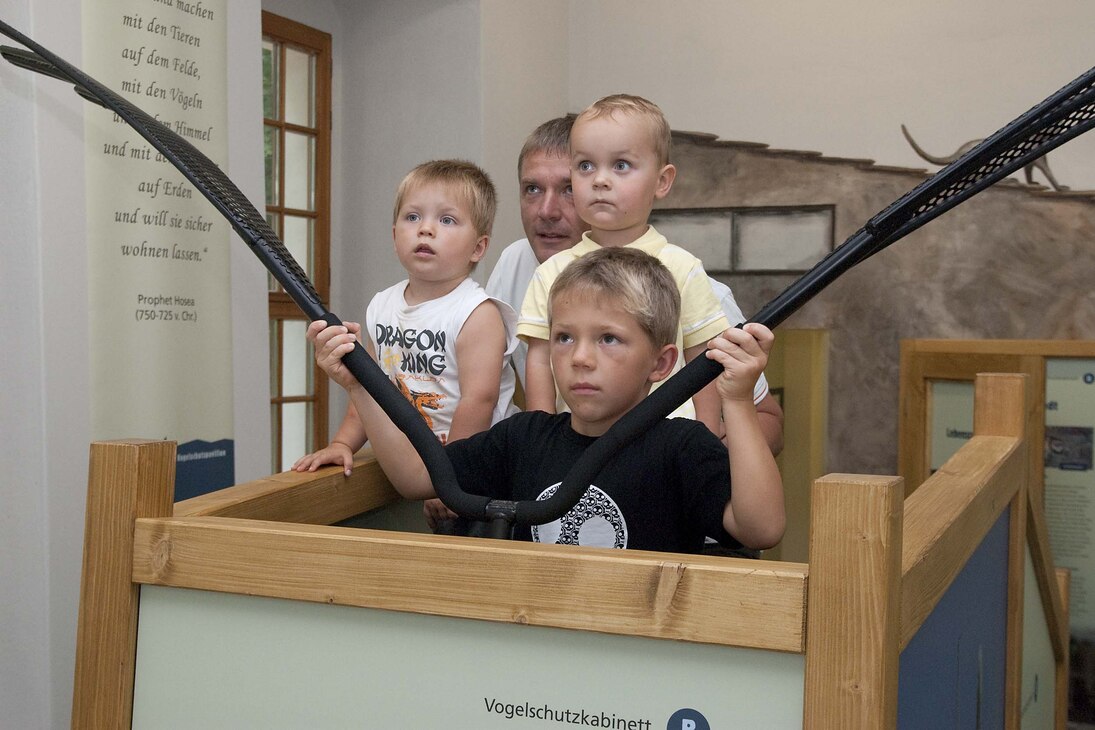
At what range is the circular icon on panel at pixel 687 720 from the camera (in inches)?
36.1

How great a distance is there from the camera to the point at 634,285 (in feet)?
4.57

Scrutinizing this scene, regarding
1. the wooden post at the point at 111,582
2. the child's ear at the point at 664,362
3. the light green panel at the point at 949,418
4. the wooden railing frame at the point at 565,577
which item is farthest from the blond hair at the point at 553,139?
the light green panel at the point at 949,418

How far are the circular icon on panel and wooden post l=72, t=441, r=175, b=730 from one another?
56 cm

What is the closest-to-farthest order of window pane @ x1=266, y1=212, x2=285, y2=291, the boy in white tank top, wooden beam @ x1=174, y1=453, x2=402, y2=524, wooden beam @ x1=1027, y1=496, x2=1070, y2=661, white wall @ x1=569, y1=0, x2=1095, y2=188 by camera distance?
wooden beam @ x1=174, y1=453, x2=402, y2=524
the boy in white tank top
wooden beam @ x1=1027, y1=496, x2=1070, y2=661
window pane @ x1=266, y1=212, x2=285, y2=291
white wall @ x1=569, y1=0, x2=1095, y2=188

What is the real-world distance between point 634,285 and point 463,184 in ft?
1.95

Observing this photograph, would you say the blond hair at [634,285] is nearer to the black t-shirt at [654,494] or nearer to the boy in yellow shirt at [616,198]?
the black t-shirt at [654,494]

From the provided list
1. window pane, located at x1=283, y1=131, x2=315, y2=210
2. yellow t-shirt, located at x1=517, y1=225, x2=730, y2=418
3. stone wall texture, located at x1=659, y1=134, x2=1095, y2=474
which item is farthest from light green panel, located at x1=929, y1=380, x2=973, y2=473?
window pane, located at x1=283, y1=131, x2=315, y2=210

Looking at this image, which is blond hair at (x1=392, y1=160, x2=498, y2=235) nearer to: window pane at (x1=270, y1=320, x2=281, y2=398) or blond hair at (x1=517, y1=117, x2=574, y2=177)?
blond hair at (x1=517, y1=117, x2=574, y2=177)

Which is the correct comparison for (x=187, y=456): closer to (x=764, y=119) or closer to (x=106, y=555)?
(x=106, y=555)

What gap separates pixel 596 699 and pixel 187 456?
6.12 ft

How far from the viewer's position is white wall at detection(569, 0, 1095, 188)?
13.2 feet

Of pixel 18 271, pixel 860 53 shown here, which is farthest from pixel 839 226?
pixel 18 271

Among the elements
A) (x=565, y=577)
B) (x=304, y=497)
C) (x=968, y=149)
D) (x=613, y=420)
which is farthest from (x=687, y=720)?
(x=968, y=149)

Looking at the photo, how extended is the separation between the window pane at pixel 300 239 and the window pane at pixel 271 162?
11cm
